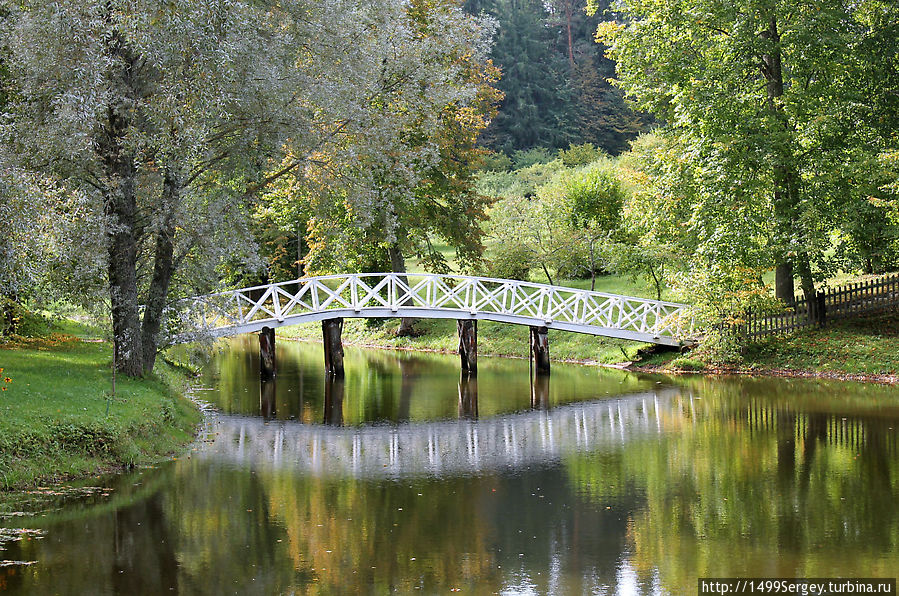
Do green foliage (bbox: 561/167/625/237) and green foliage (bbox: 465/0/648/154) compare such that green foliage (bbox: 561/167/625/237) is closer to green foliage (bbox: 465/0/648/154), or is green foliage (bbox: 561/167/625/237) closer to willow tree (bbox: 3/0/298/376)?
willow tree (bbox: 3/0/298/376)

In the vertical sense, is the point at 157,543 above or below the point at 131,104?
below

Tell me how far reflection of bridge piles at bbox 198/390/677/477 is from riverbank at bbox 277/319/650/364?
7.60 metres

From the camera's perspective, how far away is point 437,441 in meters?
17.4

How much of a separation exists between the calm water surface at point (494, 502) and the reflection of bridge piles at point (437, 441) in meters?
0.08

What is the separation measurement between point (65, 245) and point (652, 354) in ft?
57.2

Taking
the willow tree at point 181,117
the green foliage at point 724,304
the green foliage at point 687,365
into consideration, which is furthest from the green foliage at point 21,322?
the green foliage at point 724,304

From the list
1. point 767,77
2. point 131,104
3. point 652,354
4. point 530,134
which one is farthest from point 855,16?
point 530,134

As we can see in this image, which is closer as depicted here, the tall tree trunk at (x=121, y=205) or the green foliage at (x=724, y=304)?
the tall tree trunk at (x=121, y=205)

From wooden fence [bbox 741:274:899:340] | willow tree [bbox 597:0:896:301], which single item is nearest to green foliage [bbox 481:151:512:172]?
willow tree [bbox 597:0:896:301]

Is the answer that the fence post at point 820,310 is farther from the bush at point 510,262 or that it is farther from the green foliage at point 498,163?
the green foliage at point 498,163

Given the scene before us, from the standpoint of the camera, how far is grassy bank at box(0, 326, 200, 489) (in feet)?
41.2

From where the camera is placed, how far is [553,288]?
86.7 ft

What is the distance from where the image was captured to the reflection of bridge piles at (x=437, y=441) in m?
15.3

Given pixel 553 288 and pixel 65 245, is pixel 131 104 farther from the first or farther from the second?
pixel 553 288
